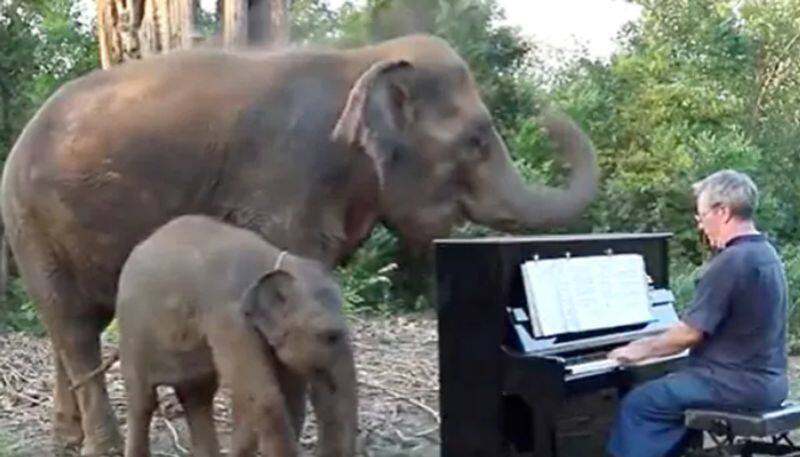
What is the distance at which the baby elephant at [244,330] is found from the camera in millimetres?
5137

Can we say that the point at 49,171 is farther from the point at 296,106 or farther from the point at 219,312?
the point at 219,312

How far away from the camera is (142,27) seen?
884 cm

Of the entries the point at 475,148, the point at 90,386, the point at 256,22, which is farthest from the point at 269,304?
the point at 256,22

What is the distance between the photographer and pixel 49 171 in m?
6.69

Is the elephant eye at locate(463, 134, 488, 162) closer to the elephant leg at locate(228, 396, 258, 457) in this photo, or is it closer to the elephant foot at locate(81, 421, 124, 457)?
the elephant leg at locate(228, 396, 258, 457)

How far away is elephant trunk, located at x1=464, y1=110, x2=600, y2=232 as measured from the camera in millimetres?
6754

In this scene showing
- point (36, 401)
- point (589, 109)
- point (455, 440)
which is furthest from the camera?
point (589, 109)

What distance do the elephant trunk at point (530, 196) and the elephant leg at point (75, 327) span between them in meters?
1.82

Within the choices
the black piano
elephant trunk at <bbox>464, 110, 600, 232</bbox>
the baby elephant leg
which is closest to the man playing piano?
the black piano

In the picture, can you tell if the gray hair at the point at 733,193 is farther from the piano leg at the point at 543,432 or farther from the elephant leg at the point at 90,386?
the elephant leg at the point at 90,386

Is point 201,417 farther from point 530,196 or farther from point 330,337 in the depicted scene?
point 530,196

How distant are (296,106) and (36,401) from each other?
11.7 ft

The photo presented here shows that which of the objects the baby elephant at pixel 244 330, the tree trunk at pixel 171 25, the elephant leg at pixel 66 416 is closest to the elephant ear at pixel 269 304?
the baby elephant at pixel 244 330

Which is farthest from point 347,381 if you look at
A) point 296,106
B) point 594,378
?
point 594,378
